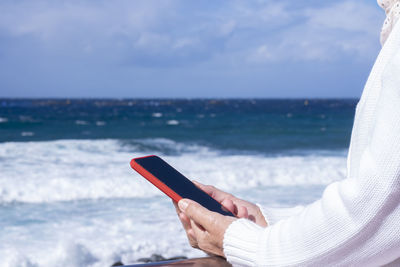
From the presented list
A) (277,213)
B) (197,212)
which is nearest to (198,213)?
(197,212)

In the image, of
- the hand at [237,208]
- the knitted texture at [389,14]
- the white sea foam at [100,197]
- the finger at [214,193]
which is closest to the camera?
the knitted texture at [389,14]

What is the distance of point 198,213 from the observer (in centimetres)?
104

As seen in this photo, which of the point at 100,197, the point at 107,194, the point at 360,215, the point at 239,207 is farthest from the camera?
the point at 107,194

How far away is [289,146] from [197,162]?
634 centimetres

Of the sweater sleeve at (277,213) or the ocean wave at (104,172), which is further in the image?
the ocean wave at (104,172)

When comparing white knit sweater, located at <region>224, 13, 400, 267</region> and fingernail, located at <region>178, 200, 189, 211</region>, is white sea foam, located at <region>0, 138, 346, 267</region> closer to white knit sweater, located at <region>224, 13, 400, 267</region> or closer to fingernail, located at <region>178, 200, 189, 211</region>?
fingernail, located at <region>178, 200, 189, 211</region>

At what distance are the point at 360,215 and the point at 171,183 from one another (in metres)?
0.54

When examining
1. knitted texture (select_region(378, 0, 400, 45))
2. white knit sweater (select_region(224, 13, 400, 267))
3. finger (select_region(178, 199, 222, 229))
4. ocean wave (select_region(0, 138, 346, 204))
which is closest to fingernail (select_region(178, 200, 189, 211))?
→ finger (select_region(178, 199, 222, 229))

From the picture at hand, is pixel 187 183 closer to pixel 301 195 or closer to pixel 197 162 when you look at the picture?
pixel 301 195

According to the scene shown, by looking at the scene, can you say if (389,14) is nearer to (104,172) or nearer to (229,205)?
(229,205)

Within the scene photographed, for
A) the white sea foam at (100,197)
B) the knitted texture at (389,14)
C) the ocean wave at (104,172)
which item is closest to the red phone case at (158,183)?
the knitted texture at (389,14)

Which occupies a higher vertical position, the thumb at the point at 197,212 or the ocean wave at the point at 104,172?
the thumb at the point at 197,212

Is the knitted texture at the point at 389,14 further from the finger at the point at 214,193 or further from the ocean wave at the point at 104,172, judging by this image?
the ocean wave at the point at 104,172

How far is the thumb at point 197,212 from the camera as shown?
1.02 m
